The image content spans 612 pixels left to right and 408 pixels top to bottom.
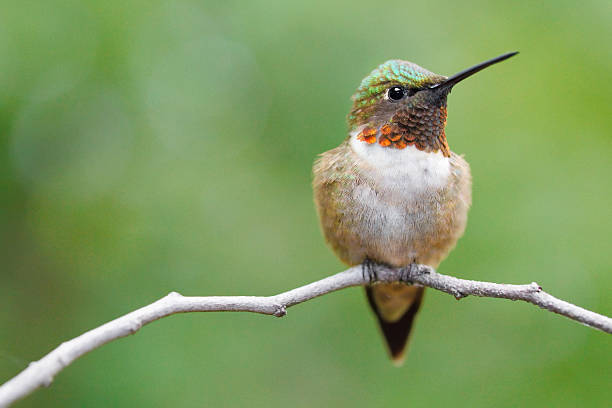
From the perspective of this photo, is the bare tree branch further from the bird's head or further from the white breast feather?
the bird's head

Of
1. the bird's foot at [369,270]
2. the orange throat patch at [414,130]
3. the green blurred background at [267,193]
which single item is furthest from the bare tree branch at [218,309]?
the green blurred background at [267,193]

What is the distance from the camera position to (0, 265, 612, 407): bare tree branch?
1780 millimetres

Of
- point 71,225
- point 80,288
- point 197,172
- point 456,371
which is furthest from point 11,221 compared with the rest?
point 456,371

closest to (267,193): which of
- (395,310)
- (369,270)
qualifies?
(395,310)

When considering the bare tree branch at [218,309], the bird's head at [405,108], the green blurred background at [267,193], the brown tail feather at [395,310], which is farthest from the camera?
the green blurred background at [267,193]

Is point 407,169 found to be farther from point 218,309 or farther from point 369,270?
point 218,309

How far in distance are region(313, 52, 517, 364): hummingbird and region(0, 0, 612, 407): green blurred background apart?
1809mm

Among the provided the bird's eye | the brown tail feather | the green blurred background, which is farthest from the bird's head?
the green blurred background

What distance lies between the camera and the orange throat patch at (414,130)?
3.37 meters

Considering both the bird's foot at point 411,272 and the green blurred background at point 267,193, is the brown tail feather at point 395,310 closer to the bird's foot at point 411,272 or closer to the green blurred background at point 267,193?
the bird's foot at point 411,272

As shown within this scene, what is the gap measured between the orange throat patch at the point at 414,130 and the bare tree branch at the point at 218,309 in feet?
2.48

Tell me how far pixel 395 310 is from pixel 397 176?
4.95 ft

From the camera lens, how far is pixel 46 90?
221 inches

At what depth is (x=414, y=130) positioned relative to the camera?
134 inches
